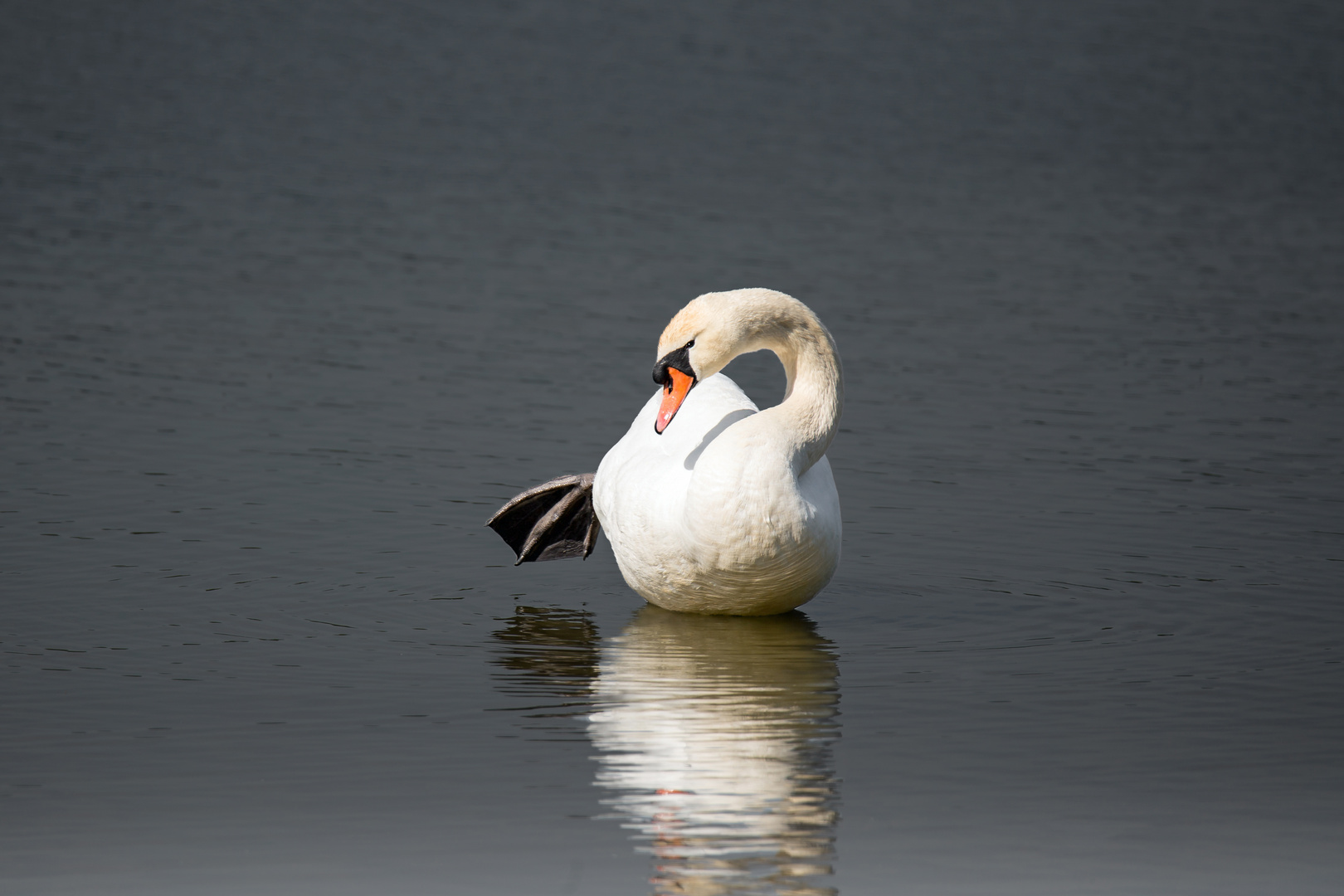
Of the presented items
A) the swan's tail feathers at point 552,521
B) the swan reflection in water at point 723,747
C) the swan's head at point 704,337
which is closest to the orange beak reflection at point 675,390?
the swan's head at point 704,337

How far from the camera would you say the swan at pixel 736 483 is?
23.4 feet

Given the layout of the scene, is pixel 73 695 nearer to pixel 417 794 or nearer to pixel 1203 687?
pixel 417 794

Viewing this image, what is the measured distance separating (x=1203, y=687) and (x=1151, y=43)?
3196 centimetres

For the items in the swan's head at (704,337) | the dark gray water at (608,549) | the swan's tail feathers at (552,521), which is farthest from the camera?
the swan's tail feathers at (552,521)

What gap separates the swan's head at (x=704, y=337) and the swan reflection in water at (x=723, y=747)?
902mm

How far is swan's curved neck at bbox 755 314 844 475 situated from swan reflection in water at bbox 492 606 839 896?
73 centimetres

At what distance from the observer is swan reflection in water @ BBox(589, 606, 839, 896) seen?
494cm

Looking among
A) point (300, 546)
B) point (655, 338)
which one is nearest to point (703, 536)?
point (300, 546)

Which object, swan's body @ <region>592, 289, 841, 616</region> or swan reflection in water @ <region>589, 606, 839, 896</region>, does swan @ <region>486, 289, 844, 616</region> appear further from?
swan reflection in water @ <region>589, 606, 839, 896</region>

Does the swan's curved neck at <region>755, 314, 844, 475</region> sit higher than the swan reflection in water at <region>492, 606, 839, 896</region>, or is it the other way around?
the swan's curved neck at <region>755, 314, 844, 475</region>

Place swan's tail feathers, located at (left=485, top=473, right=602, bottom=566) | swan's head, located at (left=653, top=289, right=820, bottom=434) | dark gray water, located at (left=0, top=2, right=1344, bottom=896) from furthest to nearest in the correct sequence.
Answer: swan's tail feathers, located at (left=485, top=473, right=602, bottom=566) < swan's head, located at (left=653, top=289, right=820, bottom=434) < dark gray water, located at (left=0, top=2, right=1344, bottom=896)

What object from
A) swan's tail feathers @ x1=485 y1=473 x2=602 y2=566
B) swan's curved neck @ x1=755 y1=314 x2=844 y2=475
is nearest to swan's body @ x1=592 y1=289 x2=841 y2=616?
swan's curved neck @ x1=755 y1=314 x2=844 y2=475

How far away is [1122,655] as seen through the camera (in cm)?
702

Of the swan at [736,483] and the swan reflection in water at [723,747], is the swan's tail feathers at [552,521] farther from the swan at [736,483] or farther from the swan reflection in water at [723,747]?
the swan reflection in water at [723,747]
